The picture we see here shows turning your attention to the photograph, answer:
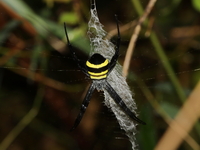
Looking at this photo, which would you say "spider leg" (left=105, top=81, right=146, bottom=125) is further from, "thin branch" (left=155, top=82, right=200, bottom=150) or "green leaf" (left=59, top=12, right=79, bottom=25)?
"green leaf" (left=59, top=12, right=79, bottom=25)

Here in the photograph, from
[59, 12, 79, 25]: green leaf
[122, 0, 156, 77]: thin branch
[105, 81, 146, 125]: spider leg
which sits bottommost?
[105, 81, 146, 125]: spider leg

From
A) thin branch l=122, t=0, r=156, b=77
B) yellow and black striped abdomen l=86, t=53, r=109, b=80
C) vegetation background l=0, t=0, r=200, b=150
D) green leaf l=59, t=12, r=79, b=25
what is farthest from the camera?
green leaf l=59, t=12, r=79, b=25

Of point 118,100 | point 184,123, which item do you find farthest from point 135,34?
point 184,123

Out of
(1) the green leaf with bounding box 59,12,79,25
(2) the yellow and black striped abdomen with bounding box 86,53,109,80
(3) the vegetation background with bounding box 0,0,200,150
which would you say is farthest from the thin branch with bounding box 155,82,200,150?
(1) the green leaf with bounding box 59,12,79,25

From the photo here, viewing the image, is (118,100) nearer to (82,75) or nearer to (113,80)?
(113,80)

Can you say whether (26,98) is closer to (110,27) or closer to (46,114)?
(46,114)

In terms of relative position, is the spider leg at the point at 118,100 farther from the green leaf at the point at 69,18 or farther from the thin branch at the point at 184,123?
the green leaf at the point at 69,18

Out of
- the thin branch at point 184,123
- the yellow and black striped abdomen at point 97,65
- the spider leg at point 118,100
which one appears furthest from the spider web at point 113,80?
the thin branch at point 184,123
